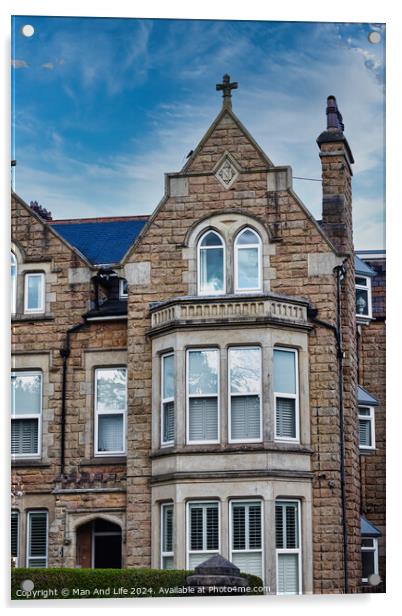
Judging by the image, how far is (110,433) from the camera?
19609mm

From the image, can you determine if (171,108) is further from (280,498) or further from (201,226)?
(280,498)

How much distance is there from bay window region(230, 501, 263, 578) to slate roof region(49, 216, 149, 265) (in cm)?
393

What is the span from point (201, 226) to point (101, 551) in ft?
14.7

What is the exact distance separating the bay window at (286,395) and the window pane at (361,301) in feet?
3.52

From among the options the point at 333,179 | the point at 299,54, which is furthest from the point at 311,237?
the point at 299,54

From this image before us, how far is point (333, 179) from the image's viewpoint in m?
19.4

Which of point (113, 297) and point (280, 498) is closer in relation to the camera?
point (280, 498)

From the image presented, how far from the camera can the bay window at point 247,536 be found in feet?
59.5

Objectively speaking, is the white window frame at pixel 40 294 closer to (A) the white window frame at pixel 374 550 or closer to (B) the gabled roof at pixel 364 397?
(B) the gabled roof at pixel 364 397

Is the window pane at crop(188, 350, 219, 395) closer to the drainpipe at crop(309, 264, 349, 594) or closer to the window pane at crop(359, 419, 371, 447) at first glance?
the drainpipe at crop(309, 264, 349, 594)

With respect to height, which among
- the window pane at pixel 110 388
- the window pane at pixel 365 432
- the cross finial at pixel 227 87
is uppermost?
the cross finial at pixel 227 87

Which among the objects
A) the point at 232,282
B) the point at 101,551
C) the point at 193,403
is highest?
the point at 232,282

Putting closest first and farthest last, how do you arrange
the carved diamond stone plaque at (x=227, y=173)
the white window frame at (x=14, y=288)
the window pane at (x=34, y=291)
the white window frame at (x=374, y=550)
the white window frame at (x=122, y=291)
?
the white window frame at (x=374, y=550) < the carved diamond stone plaque at (x=227, y=173) < the white window frame at (x=14, y=288) < the window pane at (x=34, y=291) < the white window frame at (x=122, y=291)

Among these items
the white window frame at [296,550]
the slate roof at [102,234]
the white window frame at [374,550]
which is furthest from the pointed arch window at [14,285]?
the white window frame at [374,550]
